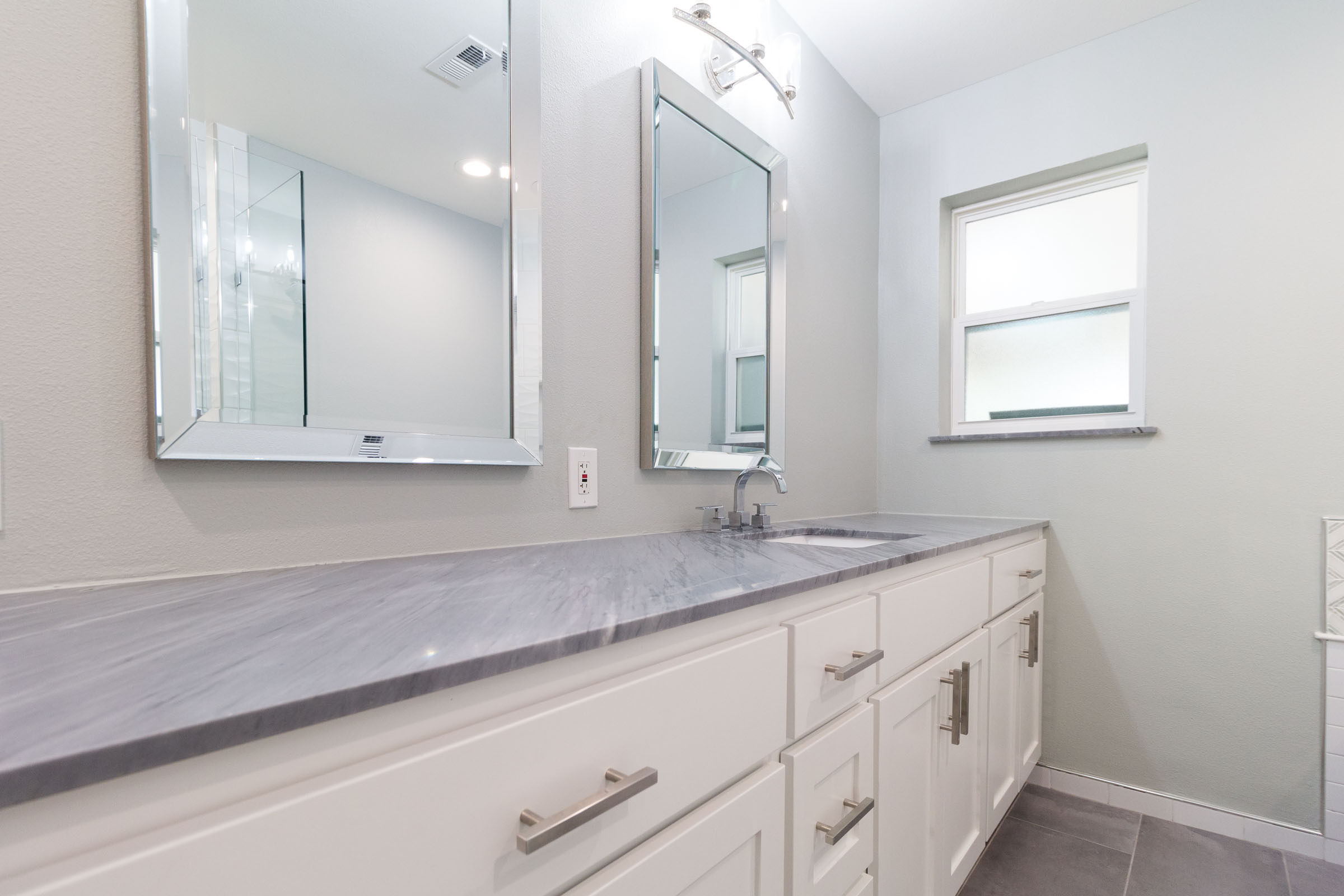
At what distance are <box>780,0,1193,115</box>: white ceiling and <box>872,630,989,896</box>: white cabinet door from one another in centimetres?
179

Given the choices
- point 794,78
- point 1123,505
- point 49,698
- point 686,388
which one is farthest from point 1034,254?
point 49,698

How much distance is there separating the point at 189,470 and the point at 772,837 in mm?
867

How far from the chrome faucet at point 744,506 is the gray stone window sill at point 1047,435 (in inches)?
35.5

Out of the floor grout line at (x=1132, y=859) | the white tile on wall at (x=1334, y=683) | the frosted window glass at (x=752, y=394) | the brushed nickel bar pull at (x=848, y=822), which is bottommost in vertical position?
the floor grout line at (x=1132, y=859)

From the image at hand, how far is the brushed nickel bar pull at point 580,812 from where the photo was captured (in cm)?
50

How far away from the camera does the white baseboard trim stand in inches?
66.7

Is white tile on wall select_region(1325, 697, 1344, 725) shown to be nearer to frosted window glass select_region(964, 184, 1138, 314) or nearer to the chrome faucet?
frosted window glass select_region(964, 184, 1138, 314)

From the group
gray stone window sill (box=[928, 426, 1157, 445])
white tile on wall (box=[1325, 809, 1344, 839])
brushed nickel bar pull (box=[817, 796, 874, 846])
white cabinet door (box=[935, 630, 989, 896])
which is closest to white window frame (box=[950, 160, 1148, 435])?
gray stone window sill (box=[928, 426, 1157, 445])

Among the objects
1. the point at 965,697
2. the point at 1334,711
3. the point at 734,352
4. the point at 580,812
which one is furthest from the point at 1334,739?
the point at 580,812

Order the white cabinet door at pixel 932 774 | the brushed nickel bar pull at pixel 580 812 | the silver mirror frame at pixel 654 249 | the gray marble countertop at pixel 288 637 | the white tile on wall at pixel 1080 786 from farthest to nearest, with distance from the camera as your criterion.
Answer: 1. the white tile on wall at pixel 1080 786
2. the silver mirror frame at pixel 654 249
3. the white cabinet door at pixel 932 774
4. the brushed nickel bar pull at pixel 580 812
5. the gray marble countertop at pixel 288 637

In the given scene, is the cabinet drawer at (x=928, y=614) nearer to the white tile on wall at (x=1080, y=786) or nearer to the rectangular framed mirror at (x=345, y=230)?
the rectangular framed mirror at (x=345, y=230)

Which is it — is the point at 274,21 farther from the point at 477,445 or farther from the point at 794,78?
the point at 794,78

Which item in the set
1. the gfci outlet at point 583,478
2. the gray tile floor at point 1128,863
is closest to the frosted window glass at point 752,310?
the gfci outlet at point 583,478

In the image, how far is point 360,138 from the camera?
3.26 ft
